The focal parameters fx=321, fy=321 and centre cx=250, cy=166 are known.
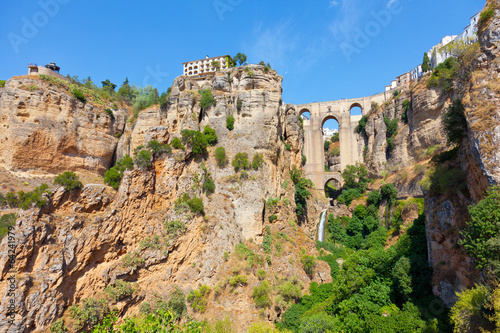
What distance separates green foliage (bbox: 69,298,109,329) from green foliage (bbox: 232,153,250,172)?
1475cm

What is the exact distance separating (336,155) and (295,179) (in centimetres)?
2627

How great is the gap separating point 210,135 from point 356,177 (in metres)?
26.3

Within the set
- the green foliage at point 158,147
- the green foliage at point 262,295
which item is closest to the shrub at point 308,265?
the green foliage at point 262,295

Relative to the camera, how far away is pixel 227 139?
30875 mm

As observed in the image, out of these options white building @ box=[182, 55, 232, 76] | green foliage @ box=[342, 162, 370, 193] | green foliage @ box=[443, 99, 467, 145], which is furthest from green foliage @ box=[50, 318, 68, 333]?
white building @ box=[182, 55, 232, 76]

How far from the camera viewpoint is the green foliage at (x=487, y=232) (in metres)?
12.6

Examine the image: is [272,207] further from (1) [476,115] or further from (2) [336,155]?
(2) [336,155]

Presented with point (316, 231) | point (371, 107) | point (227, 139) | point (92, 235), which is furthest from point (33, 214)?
point (371, 107)

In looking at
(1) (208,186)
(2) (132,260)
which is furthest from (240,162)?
(2) (132,260)

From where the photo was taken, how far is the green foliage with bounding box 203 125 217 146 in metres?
30.5

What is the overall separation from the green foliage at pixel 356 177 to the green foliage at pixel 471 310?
33.3 m

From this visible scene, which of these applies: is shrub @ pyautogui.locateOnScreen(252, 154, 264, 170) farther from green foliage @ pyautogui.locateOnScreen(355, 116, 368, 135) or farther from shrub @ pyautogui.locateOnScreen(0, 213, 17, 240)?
green foliage @ pyautogui.locateOnScreen(355, 116, 368, 135)

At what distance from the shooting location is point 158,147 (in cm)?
2741

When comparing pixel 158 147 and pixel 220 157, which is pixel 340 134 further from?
pixel 158 147
